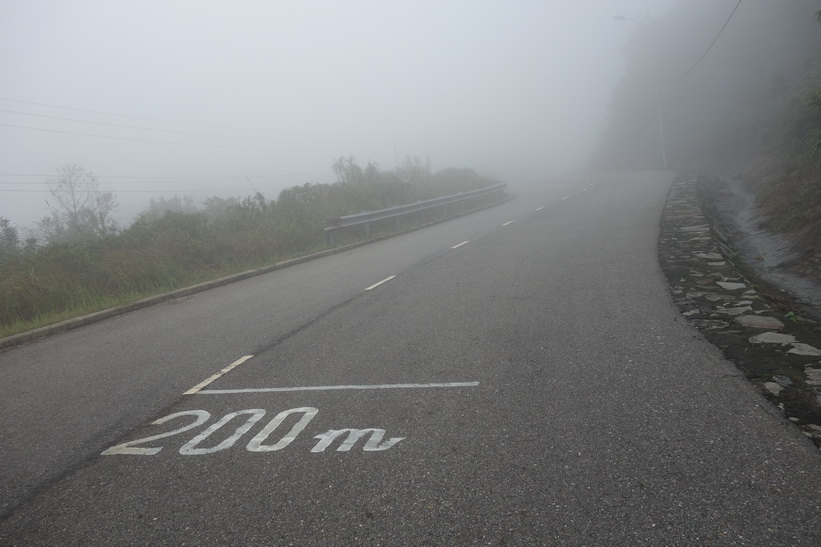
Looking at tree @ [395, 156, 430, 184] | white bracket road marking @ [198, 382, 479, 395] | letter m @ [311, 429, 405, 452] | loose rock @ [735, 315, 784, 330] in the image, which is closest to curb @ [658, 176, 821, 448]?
loose rock @ [735, 315, 784, 330]

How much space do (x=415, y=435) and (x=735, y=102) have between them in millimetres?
39677

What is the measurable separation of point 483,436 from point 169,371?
11.7 feet

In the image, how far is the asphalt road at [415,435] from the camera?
2654 mm

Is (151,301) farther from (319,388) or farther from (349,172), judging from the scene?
(349,172)

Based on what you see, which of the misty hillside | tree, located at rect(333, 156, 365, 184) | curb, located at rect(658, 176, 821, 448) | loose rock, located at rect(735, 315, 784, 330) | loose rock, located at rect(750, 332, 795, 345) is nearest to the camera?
curb, located at rect(658, 176, 821, 448)

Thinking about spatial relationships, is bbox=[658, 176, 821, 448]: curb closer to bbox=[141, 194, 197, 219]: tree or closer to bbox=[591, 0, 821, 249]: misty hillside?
bbox=[591, 0, 821, 249]: misty hillside

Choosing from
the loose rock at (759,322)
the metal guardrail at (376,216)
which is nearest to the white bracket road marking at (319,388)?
the loose rock at (759,322)

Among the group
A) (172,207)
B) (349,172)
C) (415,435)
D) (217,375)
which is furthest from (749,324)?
(172,207)

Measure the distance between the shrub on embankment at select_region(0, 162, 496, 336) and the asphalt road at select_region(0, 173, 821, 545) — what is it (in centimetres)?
282

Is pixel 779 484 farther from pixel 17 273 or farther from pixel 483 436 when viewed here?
pixel 17 273

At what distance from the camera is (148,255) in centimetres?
1205

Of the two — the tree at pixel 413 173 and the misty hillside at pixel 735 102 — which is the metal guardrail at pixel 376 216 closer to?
the tree at pixel 413 173

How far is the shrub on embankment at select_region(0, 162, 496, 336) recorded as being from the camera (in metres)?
9.63

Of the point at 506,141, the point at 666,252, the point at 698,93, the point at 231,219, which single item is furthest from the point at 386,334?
the point at 506,141
